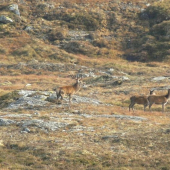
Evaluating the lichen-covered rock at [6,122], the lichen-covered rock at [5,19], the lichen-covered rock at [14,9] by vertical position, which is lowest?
the lichen-covered rock at [6,122]

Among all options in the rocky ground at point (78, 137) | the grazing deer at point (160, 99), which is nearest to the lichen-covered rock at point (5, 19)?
the rocky ground at point (78, 137)

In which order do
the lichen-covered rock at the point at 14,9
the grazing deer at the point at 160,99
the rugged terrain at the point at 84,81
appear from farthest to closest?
the lichen-covered rock at the point at 14,9 → the grazing deer at the point at 160,99 → the rugged terrain at the point at 84,81

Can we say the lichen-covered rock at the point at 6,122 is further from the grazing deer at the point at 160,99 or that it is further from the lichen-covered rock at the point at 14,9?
the lichen-covered rock at the point at 14,9

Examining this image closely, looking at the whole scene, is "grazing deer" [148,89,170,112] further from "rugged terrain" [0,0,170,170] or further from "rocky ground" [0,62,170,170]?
"rocky ground" [0,62,170,170]

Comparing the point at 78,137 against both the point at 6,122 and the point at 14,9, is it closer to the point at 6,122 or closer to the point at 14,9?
the point at 6,122

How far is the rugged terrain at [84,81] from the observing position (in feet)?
45.4

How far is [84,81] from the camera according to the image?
5312cm

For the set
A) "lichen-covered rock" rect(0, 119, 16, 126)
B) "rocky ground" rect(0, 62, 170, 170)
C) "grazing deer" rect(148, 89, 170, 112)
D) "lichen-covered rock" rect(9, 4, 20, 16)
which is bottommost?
"rocky ground" rect(0, 62, 170, 170)

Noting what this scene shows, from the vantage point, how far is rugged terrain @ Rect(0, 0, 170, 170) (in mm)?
13852

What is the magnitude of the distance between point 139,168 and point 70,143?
4.30 meters

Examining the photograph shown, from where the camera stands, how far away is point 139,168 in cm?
1213

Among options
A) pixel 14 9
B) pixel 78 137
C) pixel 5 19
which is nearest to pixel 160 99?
pixel 78 137

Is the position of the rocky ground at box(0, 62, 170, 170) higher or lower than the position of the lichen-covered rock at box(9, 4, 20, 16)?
lower

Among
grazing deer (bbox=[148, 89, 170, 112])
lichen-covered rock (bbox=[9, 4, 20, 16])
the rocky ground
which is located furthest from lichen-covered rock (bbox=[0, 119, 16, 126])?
lichen-covered rock (bbox=[9, 4, 20, 16])
